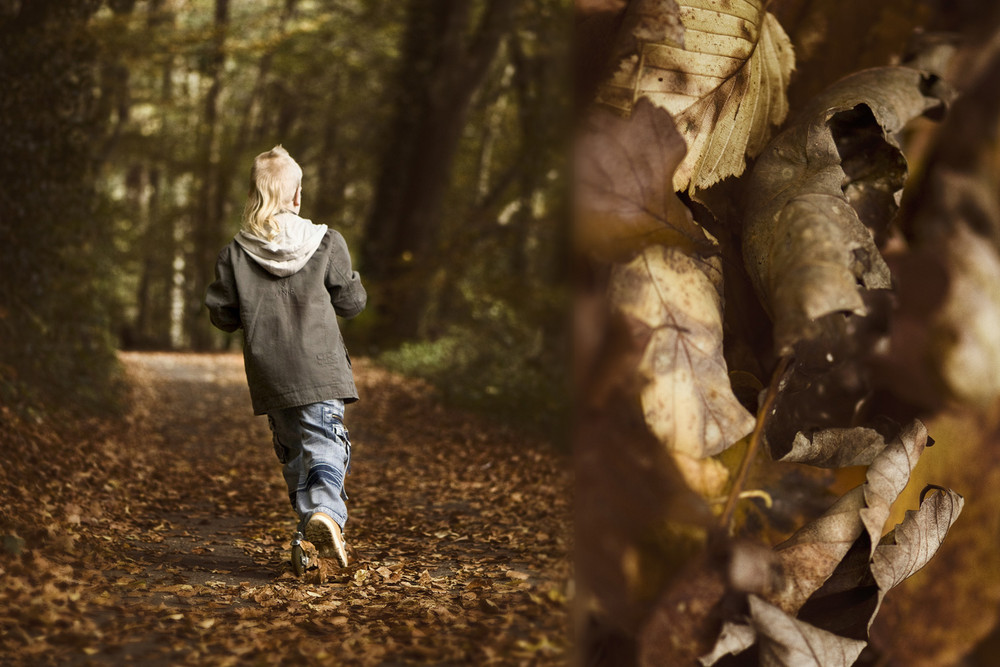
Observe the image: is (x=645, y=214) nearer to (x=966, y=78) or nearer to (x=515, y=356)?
(x=966, y=78)

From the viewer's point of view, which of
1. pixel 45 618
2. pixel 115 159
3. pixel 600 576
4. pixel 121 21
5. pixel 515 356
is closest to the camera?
pixel 600 576

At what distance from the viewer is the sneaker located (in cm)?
264

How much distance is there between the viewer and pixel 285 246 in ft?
8.81

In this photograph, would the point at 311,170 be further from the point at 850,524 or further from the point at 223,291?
the point at 850,524

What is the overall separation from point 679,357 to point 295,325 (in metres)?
2.09

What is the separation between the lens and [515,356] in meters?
9.30

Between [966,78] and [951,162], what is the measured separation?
102 millimetres

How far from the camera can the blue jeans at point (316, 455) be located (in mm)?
2715

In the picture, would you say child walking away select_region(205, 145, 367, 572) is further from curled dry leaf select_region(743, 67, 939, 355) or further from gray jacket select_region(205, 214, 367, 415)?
curled dry leaf select_region(743, 67, 939, 355)

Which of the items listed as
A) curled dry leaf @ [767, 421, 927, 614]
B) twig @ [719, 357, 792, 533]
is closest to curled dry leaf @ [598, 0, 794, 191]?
twig @ [719, 357, 792, 533]

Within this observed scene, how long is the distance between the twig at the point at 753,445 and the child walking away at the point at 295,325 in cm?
207

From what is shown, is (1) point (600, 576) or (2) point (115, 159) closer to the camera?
(1) point (600, 576)

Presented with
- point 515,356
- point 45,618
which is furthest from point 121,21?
point 45,618

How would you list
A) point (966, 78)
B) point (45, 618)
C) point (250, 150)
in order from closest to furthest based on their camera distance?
point (966, 78)
point (45, 618)
point (250, 150)
